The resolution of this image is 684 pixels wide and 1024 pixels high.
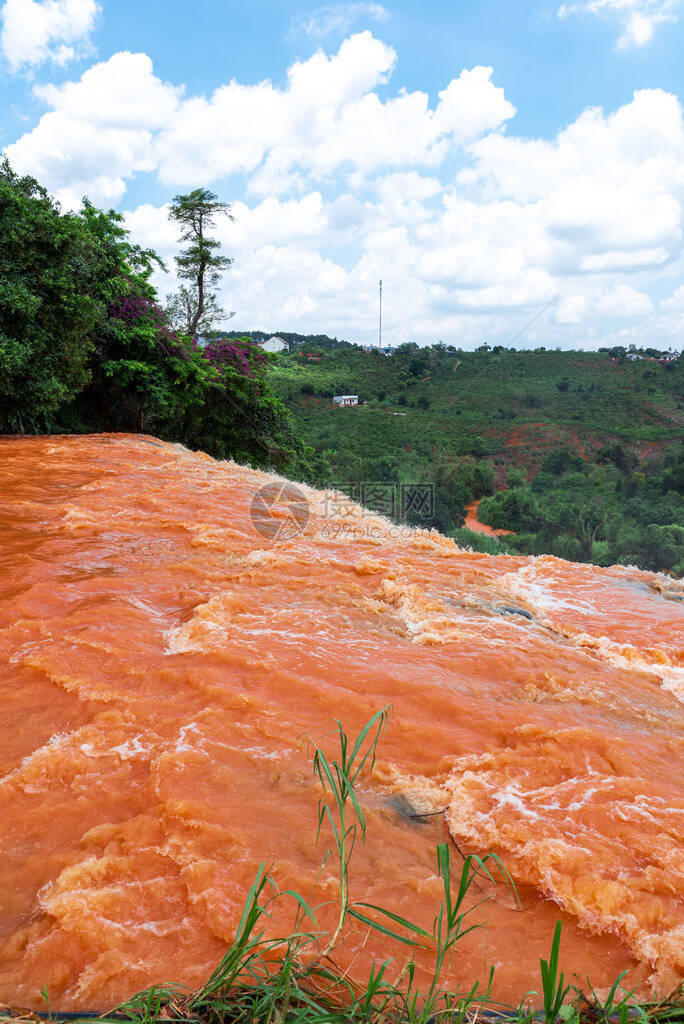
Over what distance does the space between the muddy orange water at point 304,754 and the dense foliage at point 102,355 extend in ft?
18.2

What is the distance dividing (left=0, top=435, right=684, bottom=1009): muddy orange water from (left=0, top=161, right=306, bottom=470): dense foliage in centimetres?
553

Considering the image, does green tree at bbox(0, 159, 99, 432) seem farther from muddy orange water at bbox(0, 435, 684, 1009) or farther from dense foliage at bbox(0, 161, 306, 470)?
muddy orange water at bbox(0, 435, 684, 1009)

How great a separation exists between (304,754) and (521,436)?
29.8m

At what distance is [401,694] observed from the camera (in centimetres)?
292

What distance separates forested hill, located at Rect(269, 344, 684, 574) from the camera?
62.1 feet

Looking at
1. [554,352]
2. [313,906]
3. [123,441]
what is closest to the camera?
[313,906]

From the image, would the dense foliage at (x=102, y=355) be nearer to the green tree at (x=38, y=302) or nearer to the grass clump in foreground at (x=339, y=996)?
the green tree at (x=38, y=302)

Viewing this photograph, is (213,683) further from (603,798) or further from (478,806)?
(603,798)

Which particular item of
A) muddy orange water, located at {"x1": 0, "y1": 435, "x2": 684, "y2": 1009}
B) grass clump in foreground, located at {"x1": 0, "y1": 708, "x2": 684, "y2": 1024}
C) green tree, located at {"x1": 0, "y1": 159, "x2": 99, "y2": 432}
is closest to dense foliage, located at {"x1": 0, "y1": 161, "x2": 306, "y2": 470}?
green tree, located at {"x1": 0, "y1": 159, "x2": 99, "y2": 432}

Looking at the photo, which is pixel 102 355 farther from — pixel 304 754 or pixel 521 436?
pixel 521 436

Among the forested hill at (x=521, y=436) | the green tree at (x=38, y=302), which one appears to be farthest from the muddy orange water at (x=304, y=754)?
the forested hill at (x=521, y=436)

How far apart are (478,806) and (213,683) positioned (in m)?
1.33

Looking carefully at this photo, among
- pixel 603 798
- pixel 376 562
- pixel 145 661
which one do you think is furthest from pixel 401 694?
pixel 376 562

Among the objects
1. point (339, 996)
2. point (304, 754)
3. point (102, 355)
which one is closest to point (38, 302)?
point (102, 355)
